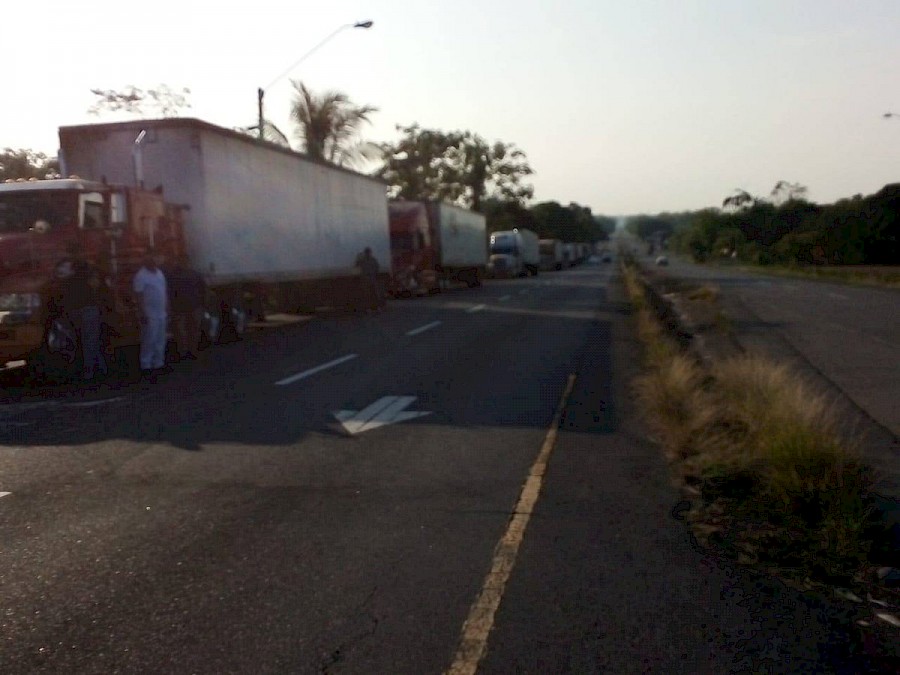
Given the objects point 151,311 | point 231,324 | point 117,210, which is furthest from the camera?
point 231,324

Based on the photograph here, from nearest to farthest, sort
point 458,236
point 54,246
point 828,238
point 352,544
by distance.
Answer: point 352,544 < point 54,246 < point 458,236 < point 828,238

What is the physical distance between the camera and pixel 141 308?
612 inches

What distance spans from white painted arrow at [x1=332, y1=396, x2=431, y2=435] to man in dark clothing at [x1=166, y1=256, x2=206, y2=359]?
5.99 meters

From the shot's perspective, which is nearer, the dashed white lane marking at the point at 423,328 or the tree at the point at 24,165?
the dashed white lane marking at the point at 423,328

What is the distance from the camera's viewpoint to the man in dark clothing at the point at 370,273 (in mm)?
29828

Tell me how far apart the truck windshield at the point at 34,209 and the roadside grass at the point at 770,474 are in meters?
8.61

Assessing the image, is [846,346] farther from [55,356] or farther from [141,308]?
[55,356]

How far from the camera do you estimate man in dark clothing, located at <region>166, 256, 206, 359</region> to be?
1738 centimetres

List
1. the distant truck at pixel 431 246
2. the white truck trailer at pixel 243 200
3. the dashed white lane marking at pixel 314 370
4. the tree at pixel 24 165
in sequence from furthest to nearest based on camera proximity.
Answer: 1. the distant truck at pixel 431 246
2. the tree at pixel 24 165
3. the white truck trailer at pixel 243 200
4. the dashed white lane marking at pixel 314 370

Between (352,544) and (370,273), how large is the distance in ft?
77.8

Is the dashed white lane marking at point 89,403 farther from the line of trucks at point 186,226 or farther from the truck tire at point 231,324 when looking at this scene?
the truck tire at point 231,324

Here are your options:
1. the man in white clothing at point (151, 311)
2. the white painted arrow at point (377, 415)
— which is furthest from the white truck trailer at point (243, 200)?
the white painted arrow at point (377, 415)

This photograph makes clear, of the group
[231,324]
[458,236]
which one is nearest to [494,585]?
[231,324]

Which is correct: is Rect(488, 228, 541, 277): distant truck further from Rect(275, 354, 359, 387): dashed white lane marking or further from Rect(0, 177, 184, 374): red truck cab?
Rect(0, 177, 184, 374): red truck cab
